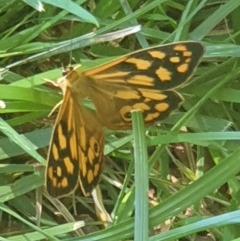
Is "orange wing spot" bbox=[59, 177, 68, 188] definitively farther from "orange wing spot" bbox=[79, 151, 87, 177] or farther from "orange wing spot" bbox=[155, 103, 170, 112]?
"orange wing spot" bbox=[155, 103, 170, 112]

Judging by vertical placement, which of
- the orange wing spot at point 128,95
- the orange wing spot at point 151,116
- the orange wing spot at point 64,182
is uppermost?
the orange wing spot at point 128,95

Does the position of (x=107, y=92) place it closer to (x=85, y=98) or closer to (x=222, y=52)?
(x=85, y=98)

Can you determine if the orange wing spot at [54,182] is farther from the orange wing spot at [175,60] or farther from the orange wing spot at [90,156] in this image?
the orange wing spot at [175,60]

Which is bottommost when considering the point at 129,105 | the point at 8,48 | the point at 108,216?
the point at 108,216

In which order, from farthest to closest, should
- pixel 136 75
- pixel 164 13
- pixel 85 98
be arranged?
1. pixel 164 13
2. pixel 85 98
3. pixel 136 75

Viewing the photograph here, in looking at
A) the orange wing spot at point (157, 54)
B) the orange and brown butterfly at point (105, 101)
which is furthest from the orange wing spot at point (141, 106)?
the orange wing spot at point (157, 54)

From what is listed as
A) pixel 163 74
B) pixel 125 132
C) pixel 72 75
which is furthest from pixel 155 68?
pixel 125 132

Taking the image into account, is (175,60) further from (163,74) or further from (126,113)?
(126,113)

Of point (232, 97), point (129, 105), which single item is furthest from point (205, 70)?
point (129, 105)

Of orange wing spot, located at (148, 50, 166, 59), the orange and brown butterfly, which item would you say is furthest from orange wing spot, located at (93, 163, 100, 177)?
orange wing spot, located at (148, 50, 166, 59)
